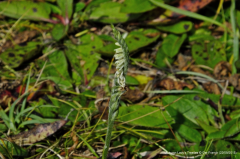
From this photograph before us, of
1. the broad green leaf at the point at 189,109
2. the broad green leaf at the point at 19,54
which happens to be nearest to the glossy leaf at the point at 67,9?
the broad green leaf at the point at 19,54

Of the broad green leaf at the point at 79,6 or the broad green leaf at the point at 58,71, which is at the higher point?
the broad green leaf at the point at 79,6

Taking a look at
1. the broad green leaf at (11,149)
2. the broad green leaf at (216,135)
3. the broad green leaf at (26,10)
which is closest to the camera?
the broad green leaf at (11,149)

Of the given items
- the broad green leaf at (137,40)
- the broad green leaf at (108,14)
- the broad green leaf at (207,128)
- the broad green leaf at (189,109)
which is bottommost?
the broad green leaf at (207,128)

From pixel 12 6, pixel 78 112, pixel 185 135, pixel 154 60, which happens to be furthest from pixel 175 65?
pixel 12 6

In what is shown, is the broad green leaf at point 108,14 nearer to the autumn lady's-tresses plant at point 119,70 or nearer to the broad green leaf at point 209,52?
the broad green leaf at point 209,52

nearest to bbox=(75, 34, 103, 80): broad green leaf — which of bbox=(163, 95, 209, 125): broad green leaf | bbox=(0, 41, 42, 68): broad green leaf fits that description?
bbox=(0, 41, 42, 68): broad green leaf

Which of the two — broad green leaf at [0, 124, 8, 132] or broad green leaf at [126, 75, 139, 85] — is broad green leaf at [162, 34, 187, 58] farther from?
broad green leaf at [0, 124, 8, 132]
